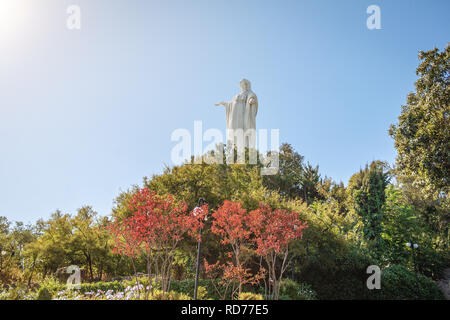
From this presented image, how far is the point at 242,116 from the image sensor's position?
88.0 feet

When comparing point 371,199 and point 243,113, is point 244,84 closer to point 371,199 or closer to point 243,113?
point 243,113

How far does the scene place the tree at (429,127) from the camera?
36.9 ft

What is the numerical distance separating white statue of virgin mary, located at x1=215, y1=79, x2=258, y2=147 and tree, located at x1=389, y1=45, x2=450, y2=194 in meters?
14.7

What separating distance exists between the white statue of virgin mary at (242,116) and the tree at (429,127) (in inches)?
577

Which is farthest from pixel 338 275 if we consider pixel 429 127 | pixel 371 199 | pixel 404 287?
pixel 429 127

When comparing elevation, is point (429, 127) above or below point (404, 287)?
above

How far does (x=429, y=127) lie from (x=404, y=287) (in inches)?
289

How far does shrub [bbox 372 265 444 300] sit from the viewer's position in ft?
40.8

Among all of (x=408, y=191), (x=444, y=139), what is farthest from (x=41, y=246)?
(x=408, y=191)

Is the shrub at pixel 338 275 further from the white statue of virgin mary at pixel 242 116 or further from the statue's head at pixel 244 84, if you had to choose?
the statue's head at pixel 244 84

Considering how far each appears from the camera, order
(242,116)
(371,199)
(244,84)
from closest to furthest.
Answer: (371,199), (242,116), (244,84)

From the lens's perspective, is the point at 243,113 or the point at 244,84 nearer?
the point at 243,113

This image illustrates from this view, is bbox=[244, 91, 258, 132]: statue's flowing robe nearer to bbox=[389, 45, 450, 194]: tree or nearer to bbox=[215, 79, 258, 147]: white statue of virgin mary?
bbox=[215, 79, 258, 147]: white statue of virgin mary
